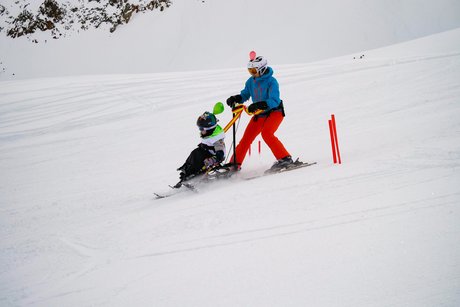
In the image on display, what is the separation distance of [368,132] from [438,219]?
404 cm

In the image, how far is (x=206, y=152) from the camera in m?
5.22

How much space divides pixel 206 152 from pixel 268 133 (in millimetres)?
1061

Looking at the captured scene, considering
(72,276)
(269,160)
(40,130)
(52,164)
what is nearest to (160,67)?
(40,130)

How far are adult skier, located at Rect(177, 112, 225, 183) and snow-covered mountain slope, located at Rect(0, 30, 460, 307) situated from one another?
361 millimetres

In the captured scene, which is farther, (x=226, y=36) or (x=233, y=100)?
(x=226, y=36)

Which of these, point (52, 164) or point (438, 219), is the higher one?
point (52, 164)

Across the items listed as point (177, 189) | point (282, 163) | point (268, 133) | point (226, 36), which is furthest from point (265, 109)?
point (226, 36)

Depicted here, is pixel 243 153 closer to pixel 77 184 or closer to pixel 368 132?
pixel 368 132

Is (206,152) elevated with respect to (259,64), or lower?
lower

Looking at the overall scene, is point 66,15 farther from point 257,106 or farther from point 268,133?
point 268,133

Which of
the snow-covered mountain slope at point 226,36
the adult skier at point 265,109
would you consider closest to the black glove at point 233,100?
the adult skier at point 265,109

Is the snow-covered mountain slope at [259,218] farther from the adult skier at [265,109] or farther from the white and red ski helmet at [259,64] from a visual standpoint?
the white and red ski helmet at [259,64]

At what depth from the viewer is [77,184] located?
6.48 m

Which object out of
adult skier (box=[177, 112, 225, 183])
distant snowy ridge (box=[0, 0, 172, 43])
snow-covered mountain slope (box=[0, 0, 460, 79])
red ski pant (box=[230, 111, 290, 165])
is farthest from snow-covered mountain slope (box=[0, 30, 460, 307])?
distant snowy ridge (box=[0, 0, 172, 43])
